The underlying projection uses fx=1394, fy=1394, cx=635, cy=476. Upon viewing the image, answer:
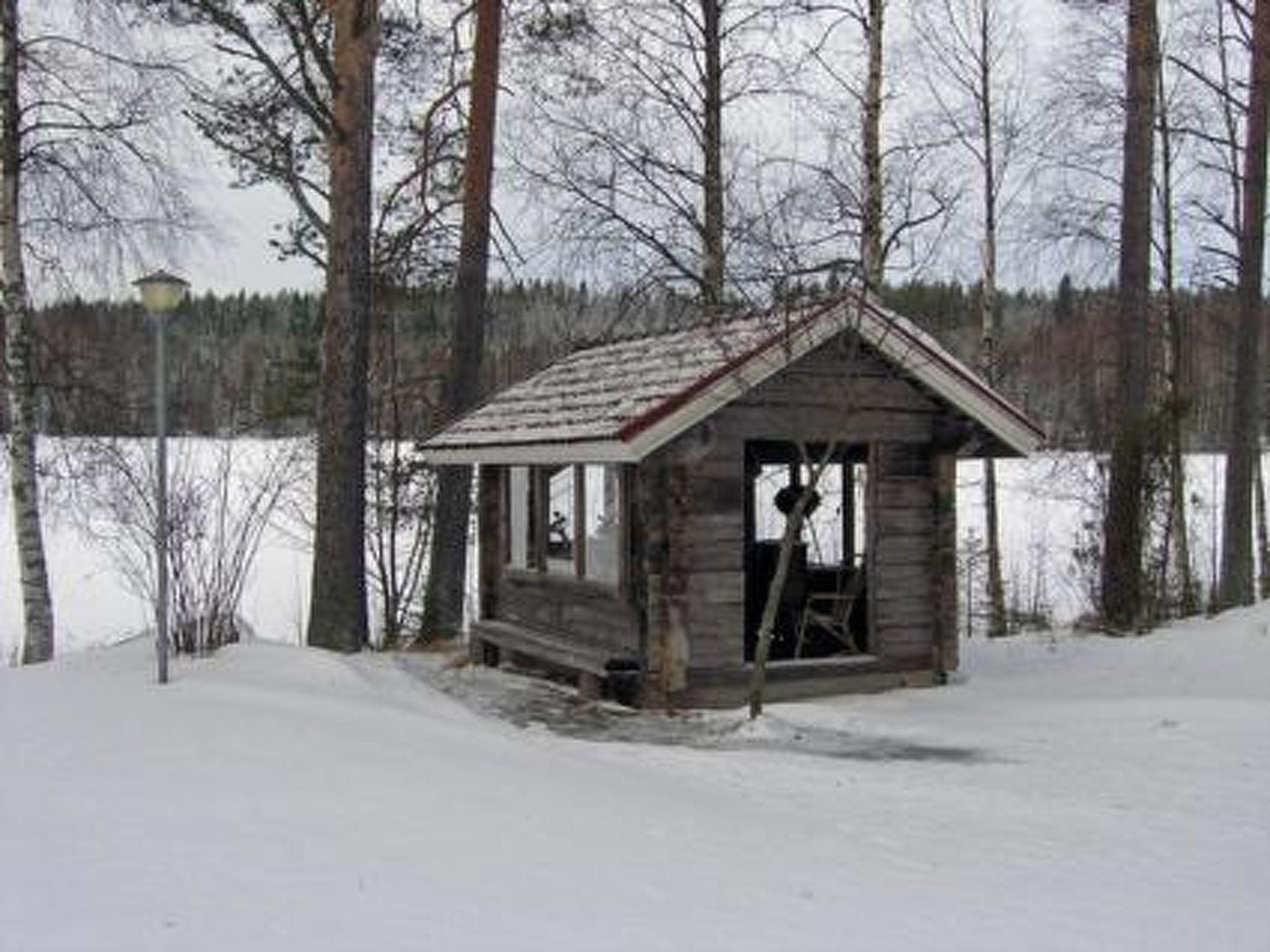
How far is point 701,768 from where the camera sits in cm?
895

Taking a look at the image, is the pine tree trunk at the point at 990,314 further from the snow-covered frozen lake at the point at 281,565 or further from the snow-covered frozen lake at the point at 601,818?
the snow-covered frozen lake at the point at 601,818

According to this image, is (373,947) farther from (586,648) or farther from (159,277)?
(586,648)

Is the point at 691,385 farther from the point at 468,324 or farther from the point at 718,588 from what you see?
the point at 468,324

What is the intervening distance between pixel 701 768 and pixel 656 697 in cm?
257

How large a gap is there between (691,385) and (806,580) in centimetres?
335

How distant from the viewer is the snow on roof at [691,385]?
11.1m

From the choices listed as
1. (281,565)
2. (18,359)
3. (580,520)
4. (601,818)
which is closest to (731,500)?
(580,520)

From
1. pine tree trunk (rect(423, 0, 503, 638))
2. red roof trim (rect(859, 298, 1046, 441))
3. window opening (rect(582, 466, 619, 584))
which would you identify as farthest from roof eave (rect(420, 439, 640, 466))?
red roof trim (rect(859, 298, 1046, 441))

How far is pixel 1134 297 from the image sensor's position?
16203 millimetres

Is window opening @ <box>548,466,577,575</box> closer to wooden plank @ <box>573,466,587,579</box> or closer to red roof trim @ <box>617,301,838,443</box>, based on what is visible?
wooden plank @ <box>573,466,587,579</box>

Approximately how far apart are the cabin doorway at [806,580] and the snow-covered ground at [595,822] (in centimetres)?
216

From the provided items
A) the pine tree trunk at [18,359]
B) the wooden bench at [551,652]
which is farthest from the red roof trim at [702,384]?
the pine tree trunk at [18,359]

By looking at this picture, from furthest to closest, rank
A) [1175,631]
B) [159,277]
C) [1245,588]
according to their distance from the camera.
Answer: [1245,588], [1175,631], [159,277]

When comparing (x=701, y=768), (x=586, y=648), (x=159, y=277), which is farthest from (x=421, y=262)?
(x=701, y=768)
